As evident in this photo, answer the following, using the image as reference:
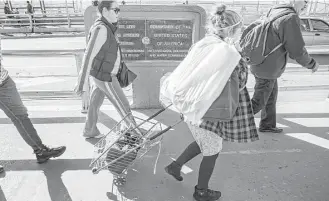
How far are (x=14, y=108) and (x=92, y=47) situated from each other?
978 mm

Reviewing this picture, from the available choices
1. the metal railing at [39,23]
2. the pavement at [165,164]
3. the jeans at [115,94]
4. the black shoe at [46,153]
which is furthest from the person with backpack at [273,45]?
the metal railing at [39,23]

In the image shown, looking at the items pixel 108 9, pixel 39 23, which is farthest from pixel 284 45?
pixel 39 23

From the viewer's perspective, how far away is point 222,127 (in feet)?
8.30

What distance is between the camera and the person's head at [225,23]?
2.38 m

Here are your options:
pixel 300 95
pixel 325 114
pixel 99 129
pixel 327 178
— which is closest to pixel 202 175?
pixel 327 178

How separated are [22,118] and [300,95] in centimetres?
493

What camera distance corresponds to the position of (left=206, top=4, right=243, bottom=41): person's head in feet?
7.80

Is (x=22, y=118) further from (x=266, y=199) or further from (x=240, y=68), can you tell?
(x=266, y=199)

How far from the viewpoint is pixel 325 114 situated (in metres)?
4.84

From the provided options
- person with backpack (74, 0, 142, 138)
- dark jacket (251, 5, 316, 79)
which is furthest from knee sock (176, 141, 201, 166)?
dark jacket (251, 5, 316, 79)

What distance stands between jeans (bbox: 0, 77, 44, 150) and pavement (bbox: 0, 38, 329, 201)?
1.28 ft

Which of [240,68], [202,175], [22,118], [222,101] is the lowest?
[202,175]

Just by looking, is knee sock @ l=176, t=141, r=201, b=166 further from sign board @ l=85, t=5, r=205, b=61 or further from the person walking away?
sign board @ l=85, t=5, r=205, b=61

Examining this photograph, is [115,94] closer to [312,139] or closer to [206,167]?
[206,167]
